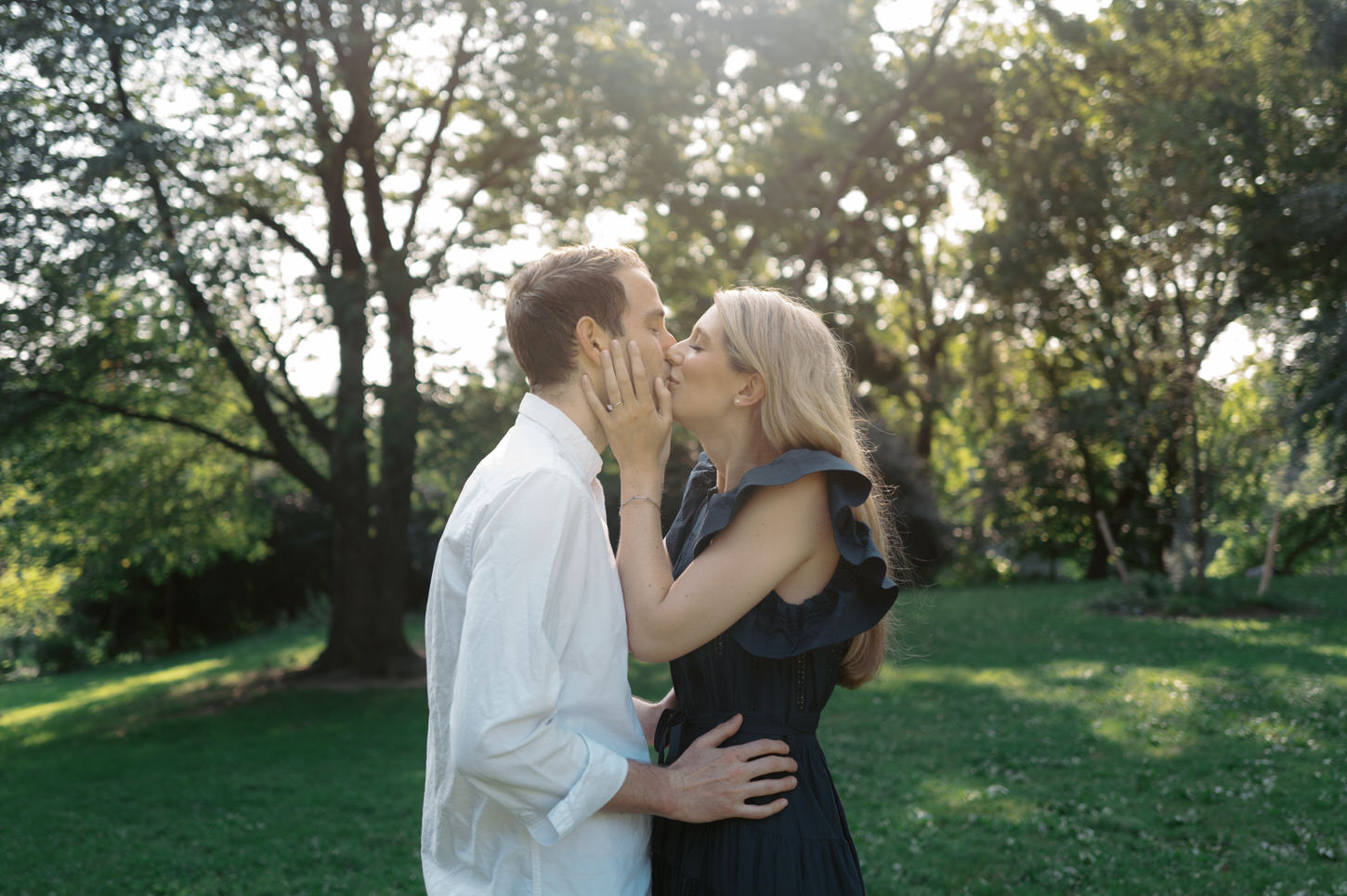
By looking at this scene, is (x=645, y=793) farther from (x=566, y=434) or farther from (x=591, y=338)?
(x=591, y=338)

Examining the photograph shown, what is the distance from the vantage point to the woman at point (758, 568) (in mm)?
2256

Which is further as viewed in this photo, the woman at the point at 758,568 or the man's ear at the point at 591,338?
the man's ear at the point at 591,338

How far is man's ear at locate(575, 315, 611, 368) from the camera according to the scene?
7.81ft

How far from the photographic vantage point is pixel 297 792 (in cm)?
900

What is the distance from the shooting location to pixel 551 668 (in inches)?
76.2

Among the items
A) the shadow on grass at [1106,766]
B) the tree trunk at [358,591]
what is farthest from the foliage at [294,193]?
the shadow on grass at [1106,766]

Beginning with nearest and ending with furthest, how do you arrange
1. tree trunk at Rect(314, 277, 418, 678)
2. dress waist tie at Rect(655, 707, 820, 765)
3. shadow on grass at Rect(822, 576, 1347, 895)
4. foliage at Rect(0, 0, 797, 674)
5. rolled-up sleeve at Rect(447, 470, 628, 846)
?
rolled-up sleeve at Rect(447, 470, 628, 846) → dress waist tie at Rect(655, 707, 820, 765) → shadow on grass at Rect(822, 576, 1347, 895) → foliage at Rect(0, 0, 797, 674) → tree trunk at Rect(314, 277, 418, 678)

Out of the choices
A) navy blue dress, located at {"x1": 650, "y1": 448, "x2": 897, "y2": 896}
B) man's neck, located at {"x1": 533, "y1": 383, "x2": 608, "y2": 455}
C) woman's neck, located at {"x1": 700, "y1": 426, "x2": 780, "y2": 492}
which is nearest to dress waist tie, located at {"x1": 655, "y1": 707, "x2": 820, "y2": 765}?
navy blue dress, located at {"x1": 650, "y1": 448, "x2": 897, "y2": 896}

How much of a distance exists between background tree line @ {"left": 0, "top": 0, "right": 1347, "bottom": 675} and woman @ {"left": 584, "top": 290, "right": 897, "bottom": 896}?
781 cm

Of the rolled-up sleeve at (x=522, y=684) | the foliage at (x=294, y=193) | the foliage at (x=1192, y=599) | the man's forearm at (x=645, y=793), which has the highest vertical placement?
the foliage at (x=294, y=193)

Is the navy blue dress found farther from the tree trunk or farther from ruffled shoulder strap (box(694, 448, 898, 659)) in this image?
the tree trunk

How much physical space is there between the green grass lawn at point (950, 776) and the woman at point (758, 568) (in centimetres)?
385

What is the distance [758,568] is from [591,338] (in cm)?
67

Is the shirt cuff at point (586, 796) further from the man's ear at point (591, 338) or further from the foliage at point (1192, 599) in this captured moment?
the foliage at point (1192, 599)
